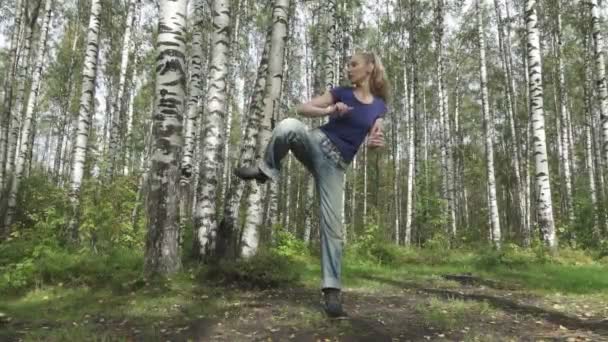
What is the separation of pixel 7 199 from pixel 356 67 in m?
14.3

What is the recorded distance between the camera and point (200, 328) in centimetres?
409

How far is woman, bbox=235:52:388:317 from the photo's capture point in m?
4.02

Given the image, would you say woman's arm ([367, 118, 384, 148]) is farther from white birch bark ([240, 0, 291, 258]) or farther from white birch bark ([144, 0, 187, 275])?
white birch bark ([240, 0, 291, 258])

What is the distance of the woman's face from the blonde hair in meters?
0.05

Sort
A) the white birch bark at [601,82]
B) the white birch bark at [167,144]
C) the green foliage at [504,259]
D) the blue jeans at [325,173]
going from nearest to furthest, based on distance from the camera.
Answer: the blue jeans at [325,173] < the white birch bark at [167,144] < the green foliage at [504,259] < the white birch bark at [601,82]

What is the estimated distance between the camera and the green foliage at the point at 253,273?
6367mm

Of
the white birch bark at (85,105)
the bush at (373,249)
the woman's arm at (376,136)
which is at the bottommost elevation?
the bush at (373,249)

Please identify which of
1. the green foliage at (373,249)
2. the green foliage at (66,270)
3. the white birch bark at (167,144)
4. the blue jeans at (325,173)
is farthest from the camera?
the green foliage at (373,249)

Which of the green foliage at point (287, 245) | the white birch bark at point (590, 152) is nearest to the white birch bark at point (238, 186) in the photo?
the green foliage at point (287, 245)

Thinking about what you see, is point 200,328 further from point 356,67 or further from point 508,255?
point 508,255

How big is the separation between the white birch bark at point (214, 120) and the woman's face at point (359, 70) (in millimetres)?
4178

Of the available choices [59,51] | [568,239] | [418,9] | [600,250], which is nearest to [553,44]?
[418,9]

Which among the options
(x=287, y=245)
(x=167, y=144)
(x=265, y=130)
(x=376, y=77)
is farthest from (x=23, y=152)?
(x=376, y=77)

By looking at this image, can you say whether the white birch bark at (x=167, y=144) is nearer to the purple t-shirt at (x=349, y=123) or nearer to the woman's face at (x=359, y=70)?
the purple t-shirt at (x=349, y=123)
